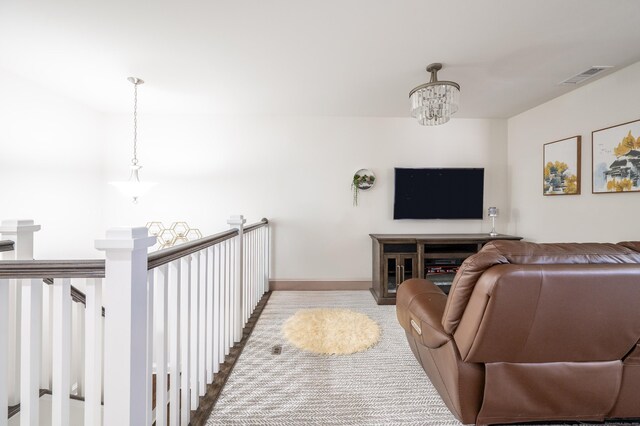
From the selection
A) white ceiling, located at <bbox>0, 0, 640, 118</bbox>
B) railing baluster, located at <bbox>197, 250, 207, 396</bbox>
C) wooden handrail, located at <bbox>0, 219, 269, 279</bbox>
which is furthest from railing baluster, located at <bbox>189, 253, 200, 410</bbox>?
white ceiling, located at <bbox>0, 0, 640, 118</bbox>

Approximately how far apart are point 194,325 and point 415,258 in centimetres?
253

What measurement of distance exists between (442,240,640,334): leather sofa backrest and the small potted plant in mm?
2524

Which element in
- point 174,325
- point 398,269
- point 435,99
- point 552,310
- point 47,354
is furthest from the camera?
point 398,269

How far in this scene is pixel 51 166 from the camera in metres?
2.96

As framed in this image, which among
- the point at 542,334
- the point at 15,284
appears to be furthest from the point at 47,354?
the point at 542,334

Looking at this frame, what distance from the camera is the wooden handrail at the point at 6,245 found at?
4.76 feet

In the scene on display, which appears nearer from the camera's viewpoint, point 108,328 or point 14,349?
point 108,328

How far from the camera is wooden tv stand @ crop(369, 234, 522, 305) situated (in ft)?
10.4

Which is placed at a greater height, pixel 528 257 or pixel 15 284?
pixel 528 257

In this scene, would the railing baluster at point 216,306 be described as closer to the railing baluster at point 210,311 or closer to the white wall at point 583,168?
the railing baluster at point 210,311

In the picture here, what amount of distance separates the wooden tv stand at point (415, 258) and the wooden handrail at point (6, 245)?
2961 millimetres

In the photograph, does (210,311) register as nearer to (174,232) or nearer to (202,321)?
(202,321)

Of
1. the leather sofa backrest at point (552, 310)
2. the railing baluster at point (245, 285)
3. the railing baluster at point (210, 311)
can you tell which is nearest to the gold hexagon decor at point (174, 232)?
the railing baluster at point (245, 285)

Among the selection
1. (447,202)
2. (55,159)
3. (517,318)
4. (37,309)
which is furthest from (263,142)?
(517,318)
